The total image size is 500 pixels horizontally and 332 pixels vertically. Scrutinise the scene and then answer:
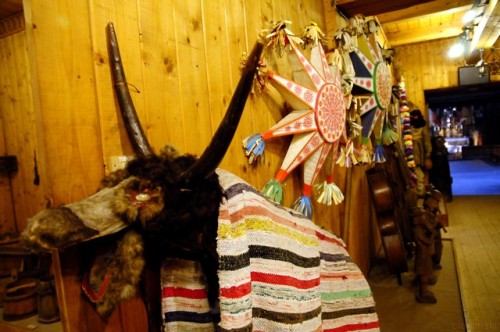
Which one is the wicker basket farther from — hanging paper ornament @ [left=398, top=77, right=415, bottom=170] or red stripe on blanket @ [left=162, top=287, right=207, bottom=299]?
hanging paper ornament @ [left=398, top=77, right=415, bottom=170]

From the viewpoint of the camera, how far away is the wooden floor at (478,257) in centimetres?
263

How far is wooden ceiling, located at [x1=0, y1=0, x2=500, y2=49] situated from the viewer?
2.58 m

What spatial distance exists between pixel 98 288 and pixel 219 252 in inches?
11.0

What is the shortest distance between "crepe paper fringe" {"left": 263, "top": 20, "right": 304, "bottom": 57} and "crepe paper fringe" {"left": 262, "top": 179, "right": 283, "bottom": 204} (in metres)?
0.59

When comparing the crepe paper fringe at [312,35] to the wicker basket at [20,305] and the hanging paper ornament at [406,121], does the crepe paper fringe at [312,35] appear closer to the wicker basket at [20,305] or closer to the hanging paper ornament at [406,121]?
the wicker basket at [20,305]

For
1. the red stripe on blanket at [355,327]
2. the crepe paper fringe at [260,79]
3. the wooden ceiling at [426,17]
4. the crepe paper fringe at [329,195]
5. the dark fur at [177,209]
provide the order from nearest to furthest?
the dark fur at [177,209] → the red stripe on blanket at [355,327] → the crepe paper fringe at [260,79] → the crepe paper fringe at [329,195] → the wooden ceiling at [426,17]

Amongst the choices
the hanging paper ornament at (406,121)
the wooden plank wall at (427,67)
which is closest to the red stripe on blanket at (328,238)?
the hanging paper ornament at (406,121)

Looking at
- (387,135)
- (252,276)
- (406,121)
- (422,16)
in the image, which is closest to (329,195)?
(252,276)

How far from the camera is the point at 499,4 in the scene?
317 centimetres

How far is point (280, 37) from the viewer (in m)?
1.46

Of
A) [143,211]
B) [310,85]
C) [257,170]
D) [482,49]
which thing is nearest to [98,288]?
[143,211]

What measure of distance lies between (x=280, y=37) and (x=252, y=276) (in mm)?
1038

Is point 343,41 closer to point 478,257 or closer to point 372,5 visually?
point 372,5

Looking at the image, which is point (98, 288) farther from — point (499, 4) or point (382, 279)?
point (499, 4)
